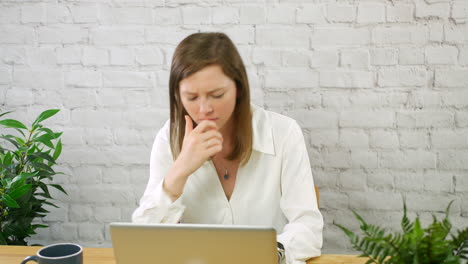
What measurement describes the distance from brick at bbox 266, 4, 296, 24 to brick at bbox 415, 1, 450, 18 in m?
0.49

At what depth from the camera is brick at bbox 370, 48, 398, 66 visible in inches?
81.4

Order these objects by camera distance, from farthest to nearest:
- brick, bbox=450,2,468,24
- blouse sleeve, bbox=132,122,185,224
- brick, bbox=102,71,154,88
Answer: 1. brick, bbox=102,71,154,88
2. brick, bbox=450,2,468,24
3. blouse sleeve, bbox=132,122,185,224

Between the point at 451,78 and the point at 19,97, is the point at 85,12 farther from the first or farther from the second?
the point at 451,78

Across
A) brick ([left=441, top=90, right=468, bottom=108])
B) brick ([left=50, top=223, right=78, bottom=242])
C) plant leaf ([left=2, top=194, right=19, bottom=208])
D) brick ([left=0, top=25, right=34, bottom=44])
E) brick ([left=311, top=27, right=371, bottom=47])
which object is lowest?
brick ([left=50, top=223, right=78, bottom=242])

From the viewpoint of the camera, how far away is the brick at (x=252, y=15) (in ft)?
6.93

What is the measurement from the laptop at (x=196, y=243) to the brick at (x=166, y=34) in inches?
52.7

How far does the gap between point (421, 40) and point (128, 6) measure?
47.6 inches

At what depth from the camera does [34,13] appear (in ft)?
7.41

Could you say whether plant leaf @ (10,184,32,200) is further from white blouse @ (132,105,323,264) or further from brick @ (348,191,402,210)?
brick @ (348,191,402,210)

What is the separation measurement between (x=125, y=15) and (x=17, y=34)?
50 cm

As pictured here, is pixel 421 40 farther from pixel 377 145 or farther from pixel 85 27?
pixel 85 27

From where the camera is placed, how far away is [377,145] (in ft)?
6.97

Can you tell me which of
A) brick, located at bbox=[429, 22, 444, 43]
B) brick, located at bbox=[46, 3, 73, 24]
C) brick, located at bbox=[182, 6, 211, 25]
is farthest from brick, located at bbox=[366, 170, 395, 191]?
brick, located at bbox=[46, 3, 73, 24]

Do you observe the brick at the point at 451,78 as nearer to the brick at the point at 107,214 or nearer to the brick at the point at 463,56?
the brick at the point at 463,56
